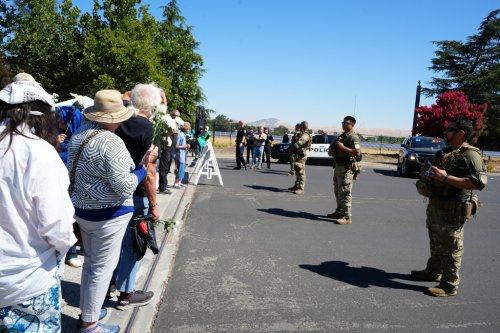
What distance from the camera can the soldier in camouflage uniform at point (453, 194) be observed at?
4.30m

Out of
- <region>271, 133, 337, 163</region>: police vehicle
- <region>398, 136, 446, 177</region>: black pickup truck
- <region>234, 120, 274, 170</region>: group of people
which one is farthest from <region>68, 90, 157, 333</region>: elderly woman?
<region>271, 133, 337, 163</region>: police vehicle

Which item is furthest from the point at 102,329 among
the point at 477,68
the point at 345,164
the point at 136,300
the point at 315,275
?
the point at 477,68

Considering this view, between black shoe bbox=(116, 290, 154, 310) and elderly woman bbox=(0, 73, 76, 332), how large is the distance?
168cm

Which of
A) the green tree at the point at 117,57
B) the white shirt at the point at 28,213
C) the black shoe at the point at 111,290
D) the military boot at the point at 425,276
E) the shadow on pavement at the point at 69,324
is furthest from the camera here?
the green tree at the point at 117,57

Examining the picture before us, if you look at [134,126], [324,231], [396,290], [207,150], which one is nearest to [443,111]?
[207,150]

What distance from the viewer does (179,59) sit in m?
29.6

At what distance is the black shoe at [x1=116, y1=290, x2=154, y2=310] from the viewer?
12.3ft

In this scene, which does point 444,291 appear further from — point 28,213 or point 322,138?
point 322,138

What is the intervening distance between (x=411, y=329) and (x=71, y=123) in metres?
4.43

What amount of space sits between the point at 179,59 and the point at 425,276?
89.0ft

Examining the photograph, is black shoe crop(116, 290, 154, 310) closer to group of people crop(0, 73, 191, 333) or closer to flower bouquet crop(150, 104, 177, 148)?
group of people crop(0, 73, 191, 333)

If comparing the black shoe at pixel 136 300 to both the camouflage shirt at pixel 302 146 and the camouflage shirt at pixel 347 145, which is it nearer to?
the camouflage shirt at pixel 347 145

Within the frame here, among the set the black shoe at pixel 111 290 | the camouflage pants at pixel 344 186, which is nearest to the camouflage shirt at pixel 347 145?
the camouflage pants at pixel 344 186

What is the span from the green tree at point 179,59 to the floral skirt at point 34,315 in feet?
86.7
